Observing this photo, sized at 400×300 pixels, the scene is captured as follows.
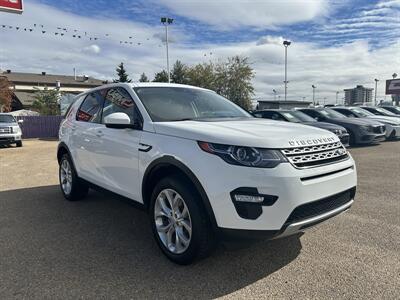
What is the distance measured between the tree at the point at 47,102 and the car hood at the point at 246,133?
45.2m

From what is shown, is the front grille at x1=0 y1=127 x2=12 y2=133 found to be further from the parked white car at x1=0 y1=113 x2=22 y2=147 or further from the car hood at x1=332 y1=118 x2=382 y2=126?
the car hood at x1=332 y1=118 x2=382 y2=126

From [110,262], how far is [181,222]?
0.82 m

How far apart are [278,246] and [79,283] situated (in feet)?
6.53

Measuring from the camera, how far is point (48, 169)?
9.18m

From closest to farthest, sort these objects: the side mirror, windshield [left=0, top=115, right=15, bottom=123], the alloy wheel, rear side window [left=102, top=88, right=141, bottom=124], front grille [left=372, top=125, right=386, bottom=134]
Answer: the alloy wheel, the side mirror, rear side window [left=102, top=88, right=141, bottom=124], front grille [left=372, top=125, right=386, bottom=134], windshield [left=0, top=115, right=15, bottom=123]

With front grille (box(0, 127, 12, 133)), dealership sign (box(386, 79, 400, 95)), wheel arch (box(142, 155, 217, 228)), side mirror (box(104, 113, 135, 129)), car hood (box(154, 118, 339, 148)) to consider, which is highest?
dealership sign (box(386, 79, 400, 95))

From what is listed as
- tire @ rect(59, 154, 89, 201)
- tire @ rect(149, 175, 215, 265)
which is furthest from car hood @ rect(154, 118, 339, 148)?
tire @ rect(59, 154, 89, 201)

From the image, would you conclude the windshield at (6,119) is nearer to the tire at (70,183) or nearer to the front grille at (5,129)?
the front grille at (5,129)

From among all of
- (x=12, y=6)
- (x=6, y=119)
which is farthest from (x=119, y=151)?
(x=6, y=119)

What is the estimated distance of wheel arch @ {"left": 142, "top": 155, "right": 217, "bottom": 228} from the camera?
293cm

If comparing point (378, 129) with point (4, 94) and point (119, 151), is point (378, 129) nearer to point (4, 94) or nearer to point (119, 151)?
point (119, 151)

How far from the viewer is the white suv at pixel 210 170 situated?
277 cm

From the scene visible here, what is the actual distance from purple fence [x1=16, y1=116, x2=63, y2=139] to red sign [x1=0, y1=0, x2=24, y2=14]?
12.1 m

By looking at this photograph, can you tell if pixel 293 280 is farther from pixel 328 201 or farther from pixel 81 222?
pixel 81 222
